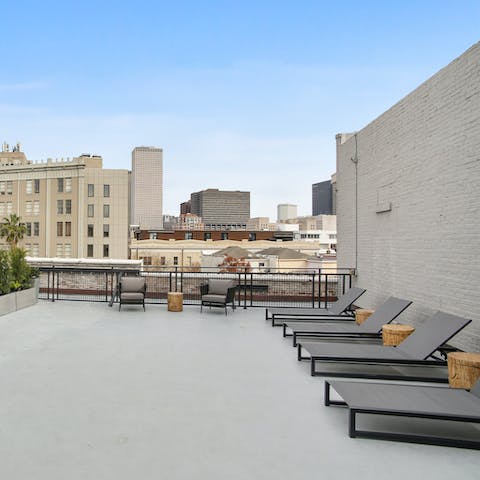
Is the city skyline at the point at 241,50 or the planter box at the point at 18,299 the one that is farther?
the city skyline at the point at 241,50

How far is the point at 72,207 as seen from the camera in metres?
62.6

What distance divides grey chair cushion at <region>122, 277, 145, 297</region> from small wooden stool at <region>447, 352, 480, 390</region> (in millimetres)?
6769

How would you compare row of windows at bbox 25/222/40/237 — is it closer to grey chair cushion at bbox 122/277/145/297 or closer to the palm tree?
the palm tree

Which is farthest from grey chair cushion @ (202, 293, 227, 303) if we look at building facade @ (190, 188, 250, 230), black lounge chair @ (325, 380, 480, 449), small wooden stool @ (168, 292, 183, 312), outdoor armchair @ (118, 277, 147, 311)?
building facade @ (190, 188, 250, 230)

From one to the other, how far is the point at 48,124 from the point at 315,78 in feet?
77.8

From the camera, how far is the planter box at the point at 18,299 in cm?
888

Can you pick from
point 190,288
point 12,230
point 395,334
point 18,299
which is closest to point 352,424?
point 395,334

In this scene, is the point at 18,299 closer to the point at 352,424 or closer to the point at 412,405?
the point at 352,424

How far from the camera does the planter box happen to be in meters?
8.88

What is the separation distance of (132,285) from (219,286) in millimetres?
1985

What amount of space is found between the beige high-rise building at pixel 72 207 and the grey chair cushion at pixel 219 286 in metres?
56.6

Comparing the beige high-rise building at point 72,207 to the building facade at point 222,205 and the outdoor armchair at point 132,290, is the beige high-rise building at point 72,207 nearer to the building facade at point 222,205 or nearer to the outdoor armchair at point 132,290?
the outdoor armchair at point 132,290

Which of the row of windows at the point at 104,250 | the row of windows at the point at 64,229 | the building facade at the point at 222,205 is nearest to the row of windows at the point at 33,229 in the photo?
the row of windows at the point at 64,229

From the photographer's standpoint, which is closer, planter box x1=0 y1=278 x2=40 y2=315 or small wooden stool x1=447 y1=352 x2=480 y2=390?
small wooden stool x1=447 y1=352 x2=480 y2=390
